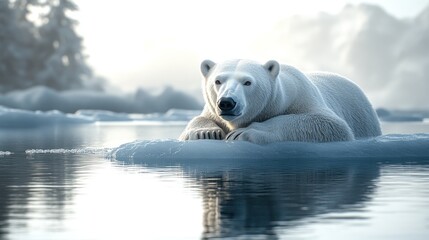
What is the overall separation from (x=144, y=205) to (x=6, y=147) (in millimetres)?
8616

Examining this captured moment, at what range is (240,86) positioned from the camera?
9891 mm

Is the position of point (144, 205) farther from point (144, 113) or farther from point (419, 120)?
point (144, 113)

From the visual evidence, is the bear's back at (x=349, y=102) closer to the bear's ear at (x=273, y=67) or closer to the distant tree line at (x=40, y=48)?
the bear's ear at (x=273, y=67)

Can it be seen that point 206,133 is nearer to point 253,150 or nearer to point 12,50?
point 253,150

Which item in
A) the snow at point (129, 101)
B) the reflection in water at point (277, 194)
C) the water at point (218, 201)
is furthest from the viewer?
the snow at point (129, 101)

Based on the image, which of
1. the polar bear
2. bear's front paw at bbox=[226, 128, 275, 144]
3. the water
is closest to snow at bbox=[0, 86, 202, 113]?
the polar bear

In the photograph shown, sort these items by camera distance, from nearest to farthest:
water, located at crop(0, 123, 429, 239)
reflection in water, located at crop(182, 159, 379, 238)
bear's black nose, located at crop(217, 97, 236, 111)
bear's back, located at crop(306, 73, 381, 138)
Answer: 1. water, located at crop(0, 123, 429, 239)
2. reflection in water, located at crop(182, 159, 379, 238)
3. bear's black nose, located at crop(217, 97, 236, 111)
4. bear's back, located at crop(306, 73, 381, 138)

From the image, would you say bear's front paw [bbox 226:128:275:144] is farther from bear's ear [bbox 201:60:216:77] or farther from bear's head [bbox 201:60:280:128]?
bear's ear [bbox 201:60:216:77]

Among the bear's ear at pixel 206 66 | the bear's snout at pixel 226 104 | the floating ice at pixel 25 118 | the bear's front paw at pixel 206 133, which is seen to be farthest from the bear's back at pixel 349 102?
the floating ice at pixel 25 118

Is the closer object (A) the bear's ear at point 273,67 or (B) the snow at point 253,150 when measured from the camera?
(B) the snow at point 253,150

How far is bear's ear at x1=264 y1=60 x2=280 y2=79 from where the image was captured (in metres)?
10.5

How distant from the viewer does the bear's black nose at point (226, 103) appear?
937 centimetres

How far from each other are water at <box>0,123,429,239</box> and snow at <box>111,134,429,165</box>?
0.94 feet

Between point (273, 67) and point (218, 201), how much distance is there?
14.5ft
